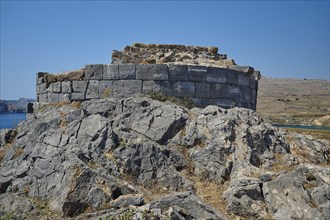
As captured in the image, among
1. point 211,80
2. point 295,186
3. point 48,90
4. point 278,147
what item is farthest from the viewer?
point 48,90

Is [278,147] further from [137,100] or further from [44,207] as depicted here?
[44,207]

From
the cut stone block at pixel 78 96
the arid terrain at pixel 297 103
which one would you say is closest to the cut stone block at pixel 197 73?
the cut stone block at pixel 78 96

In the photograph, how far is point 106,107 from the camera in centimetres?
1052

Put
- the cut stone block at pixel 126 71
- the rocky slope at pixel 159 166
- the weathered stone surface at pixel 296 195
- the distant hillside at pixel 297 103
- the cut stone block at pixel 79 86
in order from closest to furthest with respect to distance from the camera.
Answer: the weathered stone surface at pixel 296 195 < the rocky slope at pixel 159 166 < the cut stone block at pixel 126 71 < the cut stone block at pixel 79 86 < the distant hillside at pixel 297 103

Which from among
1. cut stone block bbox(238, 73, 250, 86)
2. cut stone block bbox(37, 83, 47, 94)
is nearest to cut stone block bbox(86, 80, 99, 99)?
cut stone block bbox(37, 83, 47, 94)

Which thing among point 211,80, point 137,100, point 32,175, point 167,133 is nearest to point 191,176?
point 167,133

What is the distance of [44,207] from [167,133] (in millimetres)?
3585

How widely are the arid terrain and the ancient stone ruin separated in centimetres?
3858

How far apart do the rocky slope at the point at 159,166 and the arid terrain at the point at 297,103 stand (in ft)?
140

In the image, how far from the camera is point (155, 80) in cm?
1183

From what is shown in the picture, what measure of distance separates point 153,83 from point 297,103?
9180cm

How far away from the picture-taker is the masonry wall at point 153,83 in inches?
468

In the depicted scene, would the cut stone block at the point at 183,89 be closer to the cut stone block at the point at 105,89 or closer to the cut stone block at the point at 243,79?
the cut stone block at the point at 105,89

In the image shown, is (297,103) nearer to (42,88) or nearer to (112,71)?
(42,88)
